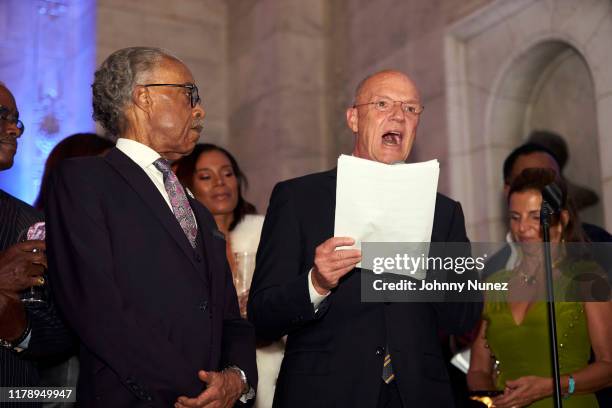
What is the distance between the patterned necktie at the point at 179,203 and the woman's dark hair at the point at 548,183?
1.96 m

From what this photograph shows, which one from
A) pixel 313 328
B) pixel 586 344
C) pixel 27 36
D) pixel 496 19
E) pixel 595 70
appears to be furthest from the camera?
pixel 27 36

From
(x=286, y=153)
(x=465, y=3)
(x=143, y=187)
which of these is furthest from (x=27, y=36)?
(x=143, y=187)

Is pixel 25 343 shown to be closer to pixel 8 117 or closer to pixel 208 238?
pixel 208 238

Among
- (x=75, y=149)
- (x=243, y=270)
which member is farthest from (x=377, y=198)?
(x=75, y=149)

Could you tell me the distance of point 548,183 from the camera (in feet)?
13.5

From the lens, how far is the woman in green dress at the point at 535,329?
12.1ft

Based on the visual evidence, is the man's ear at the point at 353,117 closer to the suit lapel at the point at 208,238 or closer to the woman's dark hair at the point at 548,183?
the suit lapel at the point at 208,238

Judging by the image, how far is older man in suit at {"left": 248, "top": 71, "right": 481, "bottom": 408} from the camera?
8.92 ft

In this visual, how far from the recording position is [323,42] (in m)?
8.41

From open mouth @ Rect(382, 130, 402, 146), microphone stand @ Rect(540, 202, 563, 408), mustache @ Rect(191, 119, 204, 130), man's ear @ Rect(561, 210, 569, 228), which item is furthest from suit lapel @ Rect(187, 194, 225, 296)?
man's ear @ Rect(561, 210, 569, 228)

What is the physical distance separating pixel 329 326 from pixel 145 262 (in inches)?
29.5

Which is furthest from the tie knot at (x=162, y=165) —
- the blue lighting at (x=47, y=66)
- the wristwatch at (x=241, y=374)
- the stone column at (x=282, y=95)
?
the stone column at (x=282, y=95)

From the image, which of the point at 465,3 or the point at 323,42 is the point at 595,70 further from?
the point at 323,42

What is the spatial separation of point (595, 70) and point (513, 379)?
2.65m
